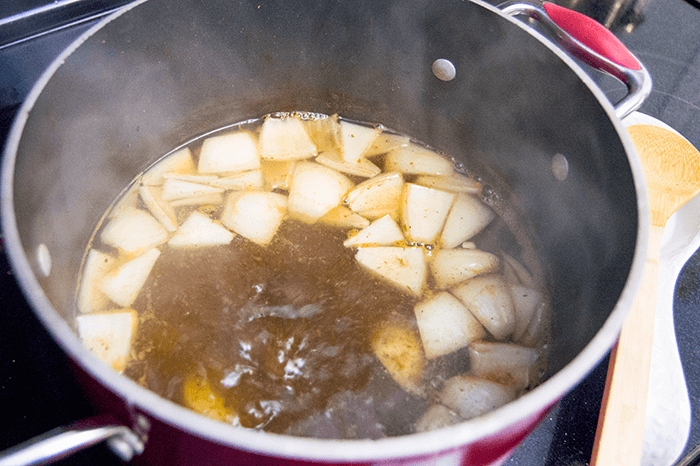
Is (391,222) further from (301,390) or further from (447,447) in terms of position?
(447,447)

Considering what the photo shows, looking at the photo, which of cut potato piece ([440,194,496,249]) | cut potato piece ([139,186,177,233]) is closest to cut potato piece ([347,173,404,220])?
cut potato piece ([440,194,496,249])

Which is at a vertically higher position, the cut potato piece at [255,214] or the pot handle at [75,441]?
the pot handle at [75,441]

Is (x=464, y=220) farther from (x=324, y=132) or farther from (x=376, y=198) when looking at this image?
(x=324, y=132)

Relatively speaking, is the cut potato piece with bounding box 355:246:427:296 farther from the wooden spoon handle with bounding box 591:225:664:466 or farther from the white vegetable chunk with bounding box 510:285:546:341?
the wooden spoon handle with bounding box 591:225:664:466

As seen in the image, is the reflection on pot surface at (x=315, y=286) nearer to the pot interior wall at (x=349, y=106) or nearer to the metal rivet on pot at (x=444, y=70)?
the pot interior wall at (x=349, y=106)

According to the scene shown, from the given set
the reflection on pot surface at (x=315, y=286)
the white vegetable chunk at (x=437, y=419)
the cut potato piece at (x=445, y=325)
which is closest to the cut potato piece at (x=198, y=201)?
the reflection on pot surface at (x=315, y=286)

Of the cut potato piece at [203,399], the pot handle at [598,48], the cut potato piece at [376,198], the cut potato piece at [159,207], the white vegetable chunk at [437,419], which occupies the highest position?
the pot handle at [598,48]
